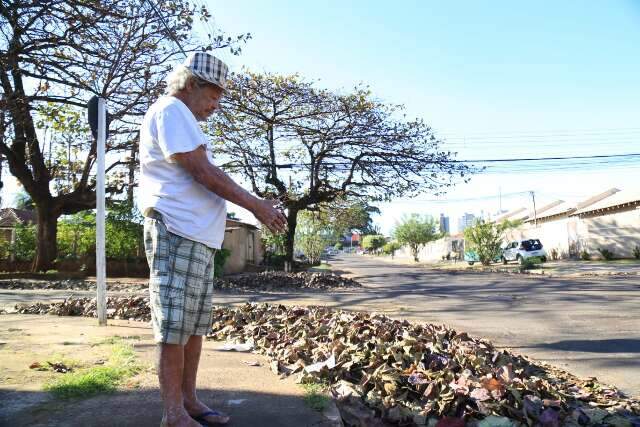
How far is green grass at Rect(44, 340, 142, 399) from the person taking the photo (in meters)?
2.38

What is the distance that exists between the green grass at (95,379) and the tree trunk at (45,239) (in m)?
15.3

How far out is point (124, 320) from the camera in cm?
562

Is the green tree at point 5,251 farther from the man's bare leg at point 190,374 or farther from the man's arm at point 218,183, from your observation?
the man's arm at point 218,183

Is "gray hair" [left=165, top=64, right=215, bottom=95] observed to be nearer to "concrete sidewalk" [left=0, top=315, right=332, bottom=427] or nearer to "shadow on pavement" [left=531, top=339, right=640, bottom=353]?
"concrete sidewalk" [left=0, top=315, right=332, bottom=427]

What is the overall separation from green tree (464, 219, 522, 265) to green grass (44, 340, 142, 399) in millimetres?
29041

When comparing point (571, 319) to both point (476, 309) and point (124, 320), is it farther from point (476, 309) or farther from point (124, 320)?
point (124, 320)

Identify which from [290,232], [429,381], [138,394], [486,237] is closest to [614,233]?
[486,237]

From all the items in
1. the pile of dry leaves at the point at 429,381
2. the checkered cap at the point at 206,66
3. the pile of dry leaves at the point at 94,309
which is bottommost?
the pile of dry leaves at the point at 429,381

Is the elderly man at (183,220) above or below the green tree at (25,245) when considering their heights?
below

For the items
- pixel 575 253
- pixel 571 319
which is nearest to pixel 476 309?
pixel 571 319

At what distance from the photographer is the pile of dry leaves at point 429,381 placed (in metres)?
2.49

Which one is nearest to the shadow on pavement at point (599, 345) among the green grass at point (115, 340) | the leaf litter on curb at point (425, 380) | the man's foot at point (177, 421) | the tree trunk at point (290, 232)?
the leaf litter on curb at point (425, 380)

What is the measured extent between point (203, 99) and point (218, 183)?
457 mm

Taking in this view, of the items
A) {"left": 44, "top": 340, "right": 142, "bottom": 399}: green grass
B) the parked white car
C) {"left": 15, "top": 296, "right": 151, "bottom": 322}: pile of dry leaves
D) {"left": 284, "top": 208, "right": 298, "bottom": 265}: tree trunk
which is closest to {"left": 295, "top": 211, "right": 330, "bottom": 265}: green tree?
the parked white car
